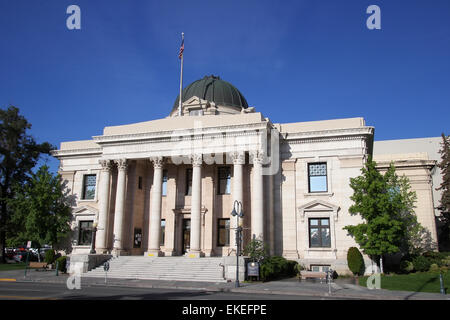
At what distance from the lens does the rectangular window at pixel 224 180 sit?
35612 mm

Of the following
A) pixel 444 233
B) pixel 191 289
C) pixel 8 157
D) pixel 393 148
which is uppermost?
pixel 393 148

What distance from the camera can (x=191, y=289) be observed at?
2261 centimetres

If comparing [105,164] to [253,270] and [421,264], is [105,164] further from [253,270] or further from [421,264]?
[421,264]

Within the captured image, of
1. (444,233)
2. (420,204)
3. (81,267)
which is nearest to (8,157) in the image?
(81,267)

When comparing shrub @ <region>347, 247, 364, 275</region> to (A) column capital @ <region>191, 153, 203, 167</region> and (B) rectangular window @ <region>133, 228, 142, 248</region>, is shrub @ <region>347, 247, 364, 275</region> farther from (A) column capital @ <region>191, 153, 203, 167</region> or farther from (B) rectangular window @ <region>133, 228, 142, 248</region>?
(B) rectangular window @ <region>133, 228, 142, 248</region>

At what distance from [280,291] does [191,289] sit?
5.08 meters

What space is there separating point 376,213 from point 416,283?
244 inches

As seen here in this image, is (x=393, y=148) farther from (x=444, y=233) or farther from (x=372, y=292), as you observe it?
(x=372, y=292)

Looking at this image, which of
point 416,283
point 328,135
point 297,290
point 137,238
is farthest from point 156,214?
point 416,283

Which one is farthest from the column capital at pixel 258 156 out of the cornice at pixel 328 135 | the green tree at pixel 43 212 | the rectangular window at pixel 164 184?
the green tree at pixel 43 212

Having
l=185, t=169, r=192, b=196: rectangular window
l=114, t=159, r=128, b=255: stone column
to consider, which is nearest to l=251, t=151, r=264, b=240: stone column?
l=185, t=169, r=192, b=196: rectangular window

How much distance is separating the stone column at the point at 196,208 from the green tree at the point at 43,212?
13669 mm

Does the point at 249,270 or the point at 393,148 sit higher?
the point at 393,148

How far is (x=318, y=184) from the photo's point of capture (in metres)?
33.3
